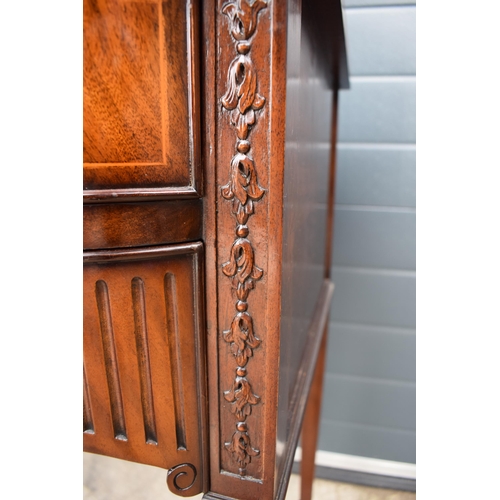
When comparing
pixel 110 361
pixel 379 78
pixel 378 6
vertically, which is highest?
pixel 378 6

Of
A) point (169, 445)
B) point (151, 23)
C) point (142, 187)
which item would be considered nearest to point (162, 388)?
point (169, 445)

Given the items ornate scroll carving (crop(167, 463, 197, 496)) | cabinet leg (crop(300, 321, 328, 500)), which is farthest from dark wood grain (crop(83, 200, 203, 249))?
cabinet leg (crop(300, 321, 328, 500))

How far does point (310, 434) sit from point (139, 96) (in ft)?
2.30

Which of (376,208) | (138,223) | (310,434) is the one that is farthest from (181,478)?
(376,208)

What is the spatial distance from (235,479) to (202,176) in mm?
248

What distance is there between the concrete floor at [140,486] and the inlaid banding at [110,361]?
60cm

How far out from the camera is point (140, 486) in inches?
35.0

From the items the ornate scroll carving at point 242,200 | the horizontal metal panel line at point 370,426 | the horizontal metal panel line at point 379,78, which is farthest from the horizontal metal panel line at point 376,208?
the ornate scroll carving at point 242,200

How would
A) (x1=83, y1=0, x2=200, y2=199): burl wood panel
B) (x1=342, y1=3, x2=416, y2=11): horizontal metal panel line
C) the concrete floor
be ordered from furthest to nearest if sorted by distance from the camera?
the concrete floor, (x1=342, y1=3, x2=416, y2=11): horizontal metal panel line, (x1=83, y1=0, x2=200, y2=199): burl wood panel

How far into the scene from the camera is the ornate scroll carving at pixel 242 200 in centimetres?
28

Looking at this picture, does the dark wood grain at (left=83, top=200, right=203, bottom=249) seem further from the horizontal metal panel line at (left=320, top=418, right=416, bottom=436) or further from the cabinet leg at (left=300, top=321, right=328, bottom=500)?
the horizontal metal panel line at (left=320, top=418, right=416, bottom=436)

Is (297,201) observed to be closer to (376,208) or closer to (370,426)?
(376,208)

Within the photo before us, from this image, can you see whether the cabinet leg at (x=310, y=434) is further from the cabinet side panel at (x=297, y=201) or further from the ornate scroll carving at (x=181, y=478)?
the ornate scroll carving at (x=181, y=478)

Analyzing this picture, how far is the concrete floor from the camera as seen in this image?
0.86m
